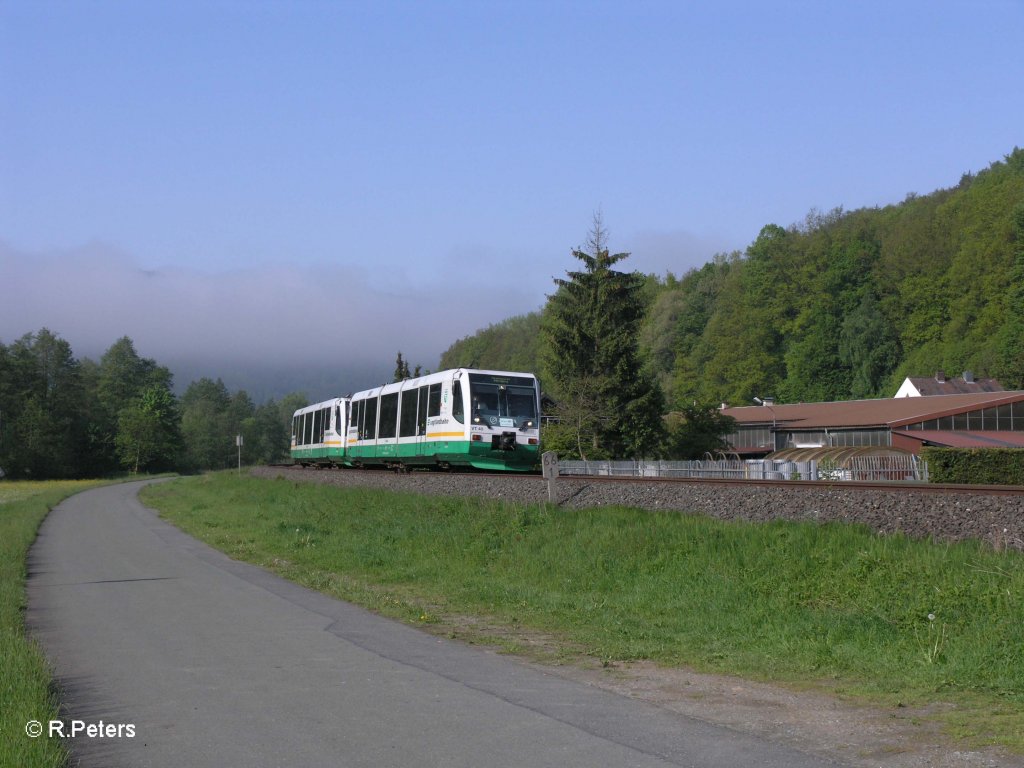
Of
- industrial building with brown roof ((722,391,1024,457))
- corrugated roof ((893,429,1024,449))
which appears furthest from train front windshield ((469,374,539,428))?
corrugated roof ((893,429,1024,449))

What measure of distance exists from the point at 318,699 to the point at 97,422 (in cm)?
11764

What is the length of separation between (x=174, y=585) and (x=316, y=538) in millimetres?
6402

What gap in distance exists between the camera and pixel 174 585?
1543 centimetres

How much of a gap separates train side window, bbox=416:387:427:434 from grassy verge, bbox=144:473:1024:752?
10759 mm

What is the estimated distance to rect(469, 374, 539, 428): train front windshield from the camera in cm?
2892

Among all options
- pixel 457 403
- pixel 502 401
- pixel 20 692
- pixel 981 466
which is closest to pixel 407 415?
pixel 457 403

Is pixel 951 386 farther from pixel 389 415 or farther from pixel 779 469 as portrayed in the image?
pixel 389 415

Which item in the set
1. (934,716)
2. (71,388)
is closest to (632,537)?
(934,716)

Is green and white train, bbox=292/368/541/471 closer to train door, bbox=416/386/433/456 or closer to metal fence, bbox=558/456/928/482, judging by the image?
train door, bbox=416/386/433/456

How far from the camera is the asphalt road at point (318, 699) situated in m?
6.47

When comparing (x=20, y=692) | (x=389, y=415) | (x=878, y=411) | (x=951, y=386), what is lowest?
(x=20, y=692)

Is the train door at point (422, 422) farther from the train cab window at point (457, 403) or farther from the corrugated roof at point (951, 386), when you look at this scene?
the corrugated roof at point (951, 386)

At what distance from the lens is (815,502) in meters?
15.3

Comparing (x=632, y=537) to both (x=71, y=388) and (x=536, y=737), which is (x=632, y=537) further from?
(x=71, y=388)
